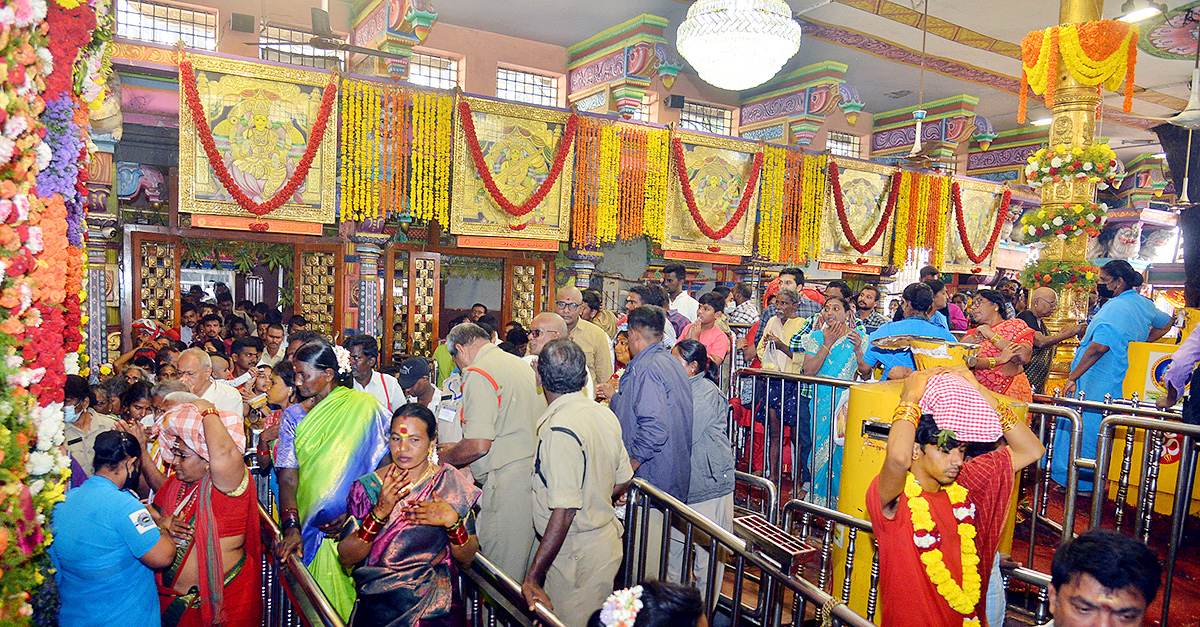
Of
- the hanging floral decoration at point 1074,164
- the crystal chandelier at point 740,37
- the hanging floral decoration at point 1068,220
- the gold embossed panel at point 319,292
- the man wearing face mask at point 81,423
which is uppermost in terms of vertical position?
the crystal chandelier at point 740,37

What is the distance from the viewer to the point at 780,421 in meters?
4.75

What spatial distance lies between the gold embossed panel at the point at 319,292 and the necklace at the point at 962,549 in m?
7.05

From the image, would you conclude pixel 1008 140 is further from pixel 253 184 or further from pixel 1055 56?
pixel 253 184

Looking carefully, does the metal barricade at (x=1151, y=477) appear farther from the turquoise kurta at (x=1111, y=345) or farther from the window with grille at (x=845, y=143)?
the window with grille at (x=845, y=143)

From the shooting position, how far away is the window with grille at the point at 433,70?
10102 mm

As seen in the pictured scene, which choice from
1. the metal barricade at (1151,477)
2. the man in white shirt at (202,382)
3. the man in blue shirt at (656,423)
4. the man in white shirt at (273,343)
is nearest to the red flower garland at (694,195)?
the man in white shirt at (273,343)

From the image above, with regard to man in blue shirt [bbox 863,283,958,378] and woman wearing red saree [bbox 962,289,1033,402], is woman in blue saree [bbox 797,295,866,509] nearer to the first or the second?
man in blue shirt [bbox 863,283,958,378]

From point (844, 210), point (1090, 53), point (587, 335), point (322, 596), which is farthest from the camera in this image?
point (844, 210)

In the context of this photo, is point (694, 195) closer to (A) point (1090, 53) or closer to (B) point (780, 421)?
(A) point (1090, 53)

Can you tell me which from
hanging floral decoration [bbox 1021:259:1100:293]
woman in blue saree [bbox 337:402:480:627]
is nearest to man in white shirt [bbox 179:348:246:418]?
woman in blue saree [bbox 337:402:480:627]

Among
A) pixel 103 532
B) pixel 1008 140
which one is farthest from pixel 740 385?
pixel 1008 140

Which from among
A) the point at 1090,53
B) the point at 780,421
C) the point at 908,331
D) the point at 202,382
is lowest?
the point at 780,421

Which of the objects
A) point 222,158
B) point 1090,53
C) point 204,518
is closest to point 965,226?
point 1090,53

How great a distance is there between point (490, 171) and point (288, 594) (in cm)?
554
